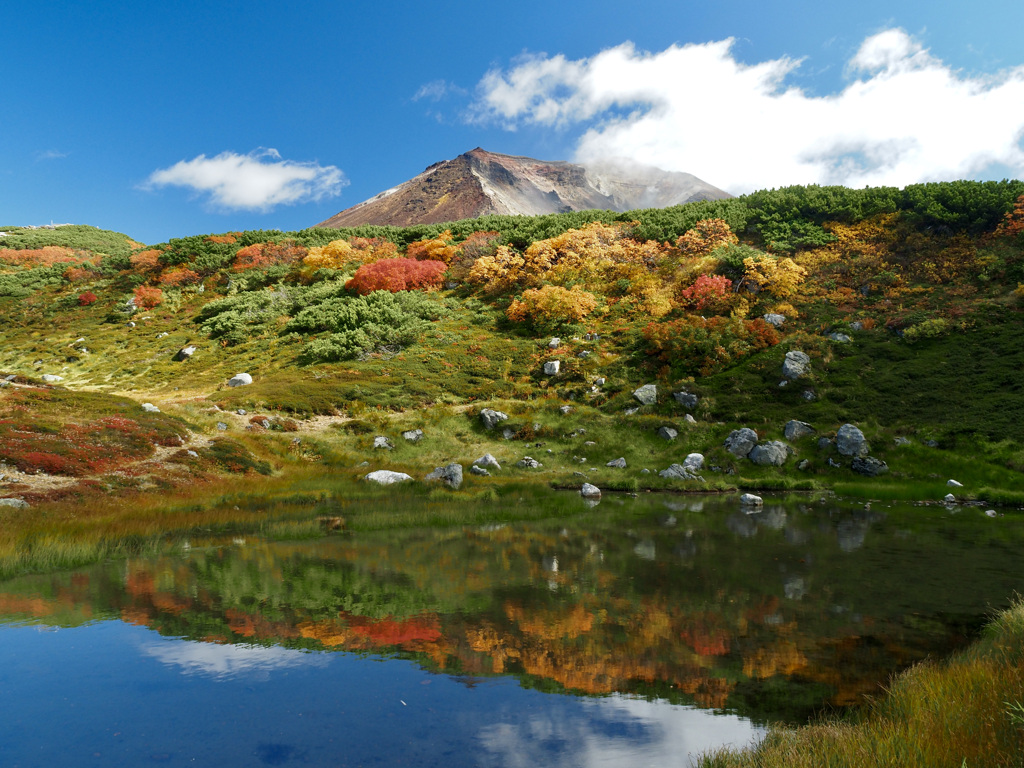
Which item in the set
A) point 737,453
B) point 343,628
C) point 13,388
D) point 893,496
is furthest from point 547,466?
point 13,388

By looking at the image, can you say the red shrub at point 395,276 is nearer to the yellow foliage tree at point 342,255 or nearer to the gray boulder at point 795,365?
the yellow foliage tree at point 342,255

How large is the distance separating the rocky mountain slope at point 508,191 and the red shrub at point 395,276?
51509 millimetres

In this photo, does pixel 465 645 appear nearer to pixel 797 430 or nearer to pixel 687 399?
pixel 797 430

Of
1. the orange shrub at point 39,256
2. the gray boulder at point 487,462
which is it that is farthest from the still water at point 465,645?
the orange shrub at point 39,256

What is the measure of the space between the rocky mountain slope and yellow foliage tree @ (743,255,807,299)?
65.9 meters

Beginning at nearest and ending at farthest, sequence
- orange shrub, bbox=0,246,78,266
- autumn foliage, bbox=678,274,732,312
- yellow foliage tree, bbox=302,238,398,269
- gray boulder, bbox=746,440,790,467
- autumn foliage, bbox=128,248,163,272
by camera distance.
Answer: gray boulder, bbox=746,440,790,467 < autumn foliage, bbox=678,274,732,312 < yellow foliage tree, bbox=302,238,398,269 < autumn foliage, bbox=128,248,163,272 < orange shrub, bbox=0,246,78,266

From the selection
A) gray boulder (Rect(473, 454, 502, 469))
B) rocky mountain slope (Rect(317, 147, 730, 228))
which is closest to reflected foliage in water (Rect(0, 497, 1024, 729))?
gray boulder (Rect(473, 454, 502, 469))

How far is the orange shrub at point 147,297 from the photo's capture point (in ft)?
189

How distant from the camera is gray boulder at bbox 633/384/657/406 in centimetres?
3238

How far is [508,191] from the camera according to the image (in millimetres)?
144000

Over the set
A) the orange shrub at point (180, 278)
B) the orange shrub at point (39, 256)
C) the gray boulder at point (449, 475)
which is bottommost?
the gray boulder at point (449, 475)

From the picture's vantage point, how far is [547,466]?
1073 inches

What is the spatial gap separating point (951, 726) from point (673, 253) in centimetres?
4895

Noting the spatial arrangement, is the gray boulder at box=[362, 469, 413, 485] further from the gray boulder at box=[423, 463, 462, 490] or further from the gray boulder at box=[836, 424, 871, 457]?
the gray boulder at box=[836, 424, 871, 457]
